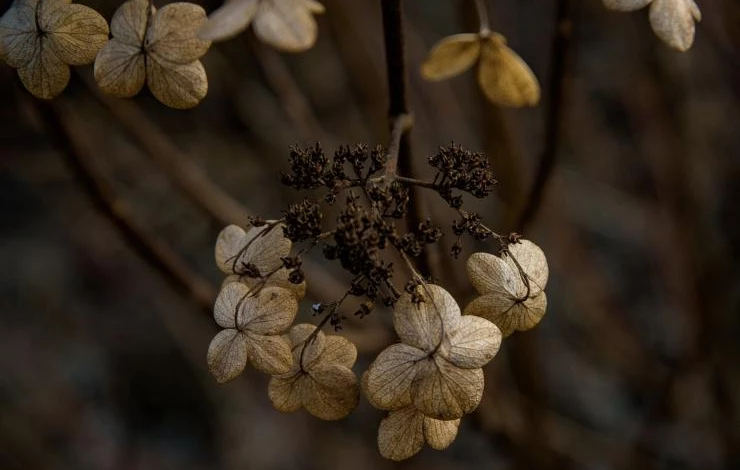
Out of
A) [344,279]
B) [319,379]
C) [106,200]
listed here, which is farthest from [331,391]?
[344,279]

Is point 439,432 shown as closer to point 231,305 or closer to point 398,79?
point 231,305

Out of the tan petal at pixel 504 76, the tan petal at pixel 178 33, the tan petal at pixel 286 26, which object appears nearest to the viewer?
the tan petal at pixel 286 26

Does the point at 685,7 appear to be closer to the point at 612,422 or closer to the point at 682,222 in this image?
the point at 682,222

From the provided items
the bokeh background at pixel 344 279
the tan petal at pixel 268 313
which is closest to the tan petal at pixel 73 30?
the tan petal at pixel 268 313

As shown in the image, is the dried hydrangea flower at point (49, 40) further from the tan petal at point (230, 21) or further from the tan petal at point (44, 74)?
the tan petal at point (230, 21)

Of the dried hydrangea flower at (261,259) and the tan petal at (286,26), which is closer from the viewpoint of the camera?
the tan petal at (286,26)

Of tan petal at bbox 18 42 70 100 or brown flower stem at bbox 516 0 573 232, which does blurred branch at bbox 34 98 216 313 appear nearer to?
tan petal at bbox 18 42 70 100

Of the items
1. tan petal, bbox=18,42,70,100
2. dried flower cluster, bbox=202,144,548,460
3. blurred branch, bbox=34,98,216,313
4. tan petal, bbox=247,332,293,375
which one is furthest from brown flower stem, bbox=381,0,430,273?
blurred branch, bbox=34,98,216,313

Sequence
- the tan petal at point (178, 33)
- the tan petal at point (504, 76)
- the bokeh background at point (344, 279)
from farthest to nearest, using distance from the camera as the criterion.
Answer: the bokeh background at point (344, 279), the tan petal at point (504, 76), the tan petal at point (178, 33)
